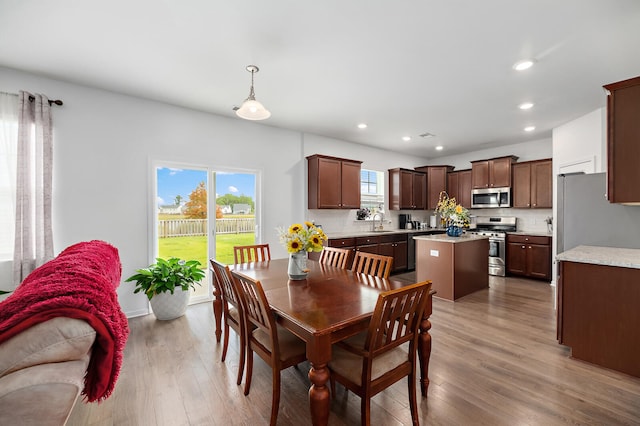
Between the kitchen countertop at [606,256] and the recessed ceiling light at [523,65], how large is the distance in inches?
72.8

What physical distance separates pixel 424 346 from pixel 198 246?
333 cm

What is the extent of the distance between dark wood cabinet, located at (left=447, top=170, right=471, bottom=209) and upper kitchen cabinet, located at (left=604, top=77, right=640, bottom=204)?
4.18 meters

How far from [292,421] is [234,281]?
943 mm

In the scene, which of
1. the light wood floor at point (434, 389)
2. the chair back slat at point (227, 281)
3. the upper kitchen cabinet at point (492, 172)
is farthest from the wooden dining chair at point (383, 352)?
the upper kitchen cabinet at point (492, 172)

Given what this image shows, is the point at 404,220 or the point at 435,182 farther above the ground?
the point at 435,182

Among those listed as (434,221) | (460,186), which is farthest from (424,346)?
(434,221)

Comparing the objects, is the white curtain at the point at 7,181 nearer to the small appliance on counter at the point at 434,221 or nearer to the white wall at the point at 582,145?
the white wall at the point at 582,145

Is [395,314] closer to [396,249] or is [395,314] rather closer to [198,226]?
[198,226]

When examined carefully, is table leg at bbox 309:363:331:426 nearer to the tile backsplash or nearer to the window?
the tile backsplash

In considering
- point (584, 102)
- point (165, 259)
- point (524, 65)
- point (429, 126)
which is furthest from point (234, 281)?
point (584, 102)

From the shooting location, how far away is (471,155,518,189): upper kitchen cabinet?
18.6 feet

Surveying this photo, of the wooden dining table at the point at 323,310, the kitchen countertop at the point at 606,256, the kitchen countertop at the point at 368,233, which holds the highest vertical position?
the kitchen countertop at the point at 606,256

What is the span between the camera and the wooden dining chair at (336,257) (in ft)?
9.46

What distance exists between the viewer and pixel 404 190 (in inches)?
253
